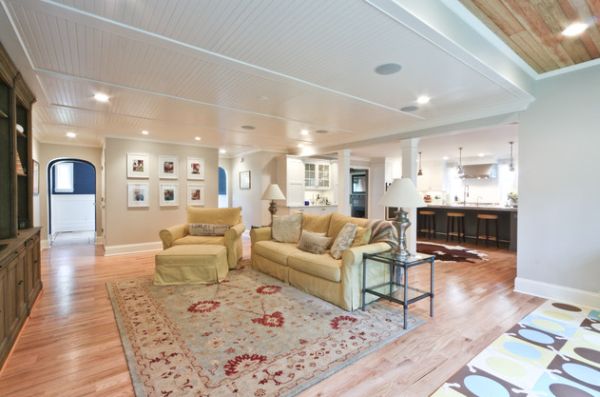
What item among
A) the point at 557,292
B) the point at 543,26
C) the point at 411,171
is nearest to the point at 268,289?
the point at 411,171

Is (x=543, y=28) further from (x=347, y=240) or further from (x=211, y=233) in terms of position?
(x=211, y=233)

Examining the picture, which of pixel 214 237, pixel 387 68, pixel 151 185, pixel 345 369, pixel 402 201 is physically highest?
pixel 387 68

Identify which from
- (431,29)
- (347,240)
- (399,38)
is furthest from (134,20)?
(347,240)

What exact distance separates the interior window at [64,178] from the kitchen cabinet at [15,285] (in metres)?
7.37

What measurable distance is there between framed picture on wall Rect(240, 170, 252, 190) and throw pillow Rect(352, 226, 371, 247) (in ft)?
17.2

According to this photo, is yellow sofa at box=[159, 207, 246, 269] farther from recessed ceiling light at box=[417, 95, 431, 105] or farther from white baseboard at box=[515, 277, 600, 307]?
white baseboard at box=[515, 277, 600, 307]

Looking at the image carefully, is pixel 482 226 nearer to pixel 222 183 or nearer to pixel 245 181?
pixel 245 181

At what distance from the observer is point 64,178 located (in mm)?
9281

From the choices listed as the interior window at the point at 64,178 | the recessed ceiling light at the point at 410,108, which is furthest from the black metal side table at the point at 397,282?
the interior window at the point at 64,178

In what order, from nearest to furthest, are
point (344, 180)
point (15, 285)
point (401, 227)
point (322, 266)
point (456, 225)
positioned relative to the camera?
point (15, 285)
point (401, 227)
point (322, 266)
point (344, 180)
point (456, 225)

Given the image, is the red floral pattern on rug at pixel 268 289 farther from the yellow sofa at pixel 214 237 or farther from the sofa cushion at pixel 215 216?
the sofa cushion at pixel 215 216

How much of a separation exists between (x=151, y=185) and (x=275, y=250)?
3.93 metres

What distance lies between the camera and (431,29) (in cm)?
205

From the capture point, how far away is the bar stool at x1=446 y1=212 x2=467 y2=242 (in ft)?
25.2
